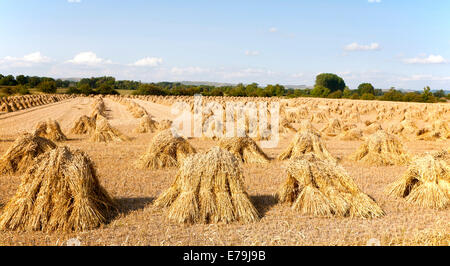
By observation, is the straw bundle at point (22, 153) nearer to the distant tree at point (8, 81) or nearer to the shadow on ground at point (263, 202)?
the shadow on ground at point (263, 202)

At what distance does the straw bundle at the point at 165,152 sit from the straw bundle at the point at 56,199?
482 centimetres

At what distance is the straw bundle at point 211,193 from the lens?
7.42m

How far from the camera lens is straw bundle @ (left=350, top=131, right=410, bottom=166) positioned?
13398 millimetres

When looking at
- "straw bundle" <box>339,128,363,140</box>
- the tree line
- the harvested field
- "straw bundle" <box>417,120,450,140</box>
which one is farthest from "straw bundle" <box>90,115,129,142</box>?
the tree line

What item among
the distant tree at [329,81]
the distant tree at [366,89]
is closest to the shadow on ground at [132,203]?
the distant tree at [366,89]

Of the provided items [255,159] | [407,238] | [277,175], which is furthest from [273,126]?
[407,238]

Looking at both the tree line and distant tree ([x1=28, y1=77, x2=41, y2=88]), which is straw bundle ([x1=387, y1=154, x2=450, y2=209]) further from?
distant tree ([x1=28, y1=77, x2=41, y2=88])

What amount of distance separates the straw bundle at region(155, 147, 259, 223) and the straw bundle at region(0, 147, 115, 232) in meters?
1.61

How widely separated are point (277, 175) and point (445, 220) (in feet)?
16.2
